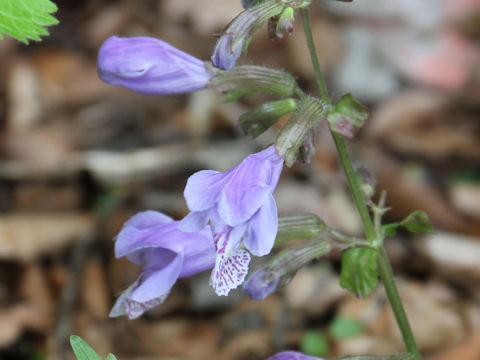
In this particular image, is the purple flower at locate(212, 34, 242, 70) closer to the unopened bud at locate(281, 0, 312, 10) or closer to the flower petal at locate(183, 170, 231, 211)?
the unopened bud at locate(281, 0, 312, 10)

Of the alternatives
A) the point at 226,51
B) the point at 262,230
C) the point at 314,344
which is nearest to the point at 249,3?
the point at 226,51

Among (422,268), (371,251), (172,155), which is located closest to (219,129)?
(172,155)

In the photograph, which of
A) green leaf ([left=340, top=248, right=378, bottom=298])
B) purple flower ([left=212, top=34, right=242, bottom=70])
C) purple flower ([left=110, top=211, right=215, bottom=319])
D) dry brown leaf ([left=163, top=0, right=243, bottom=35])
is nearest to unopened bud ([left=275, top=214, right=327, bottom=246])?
green leaf ([left=340, top=248, right=378, bottom=298])

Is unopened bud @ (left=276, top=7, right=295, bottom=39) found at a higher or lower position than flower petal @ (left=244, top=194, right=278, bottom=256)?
higher

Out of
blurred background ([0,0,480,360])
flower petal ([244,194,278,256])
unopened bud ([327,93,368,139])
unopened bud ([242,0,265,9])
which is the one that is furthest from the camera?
blurred background ([0,0,480,360])

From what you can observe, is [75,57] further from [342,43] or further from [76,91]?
[342,43]

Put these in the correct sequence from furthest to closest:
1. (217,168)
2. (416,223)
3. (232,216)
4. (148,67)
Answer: (217,168) → (416,223) → (148,67) → (232,216)

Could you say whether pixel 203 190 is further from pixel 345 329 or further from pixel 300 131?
pixel 345 329
